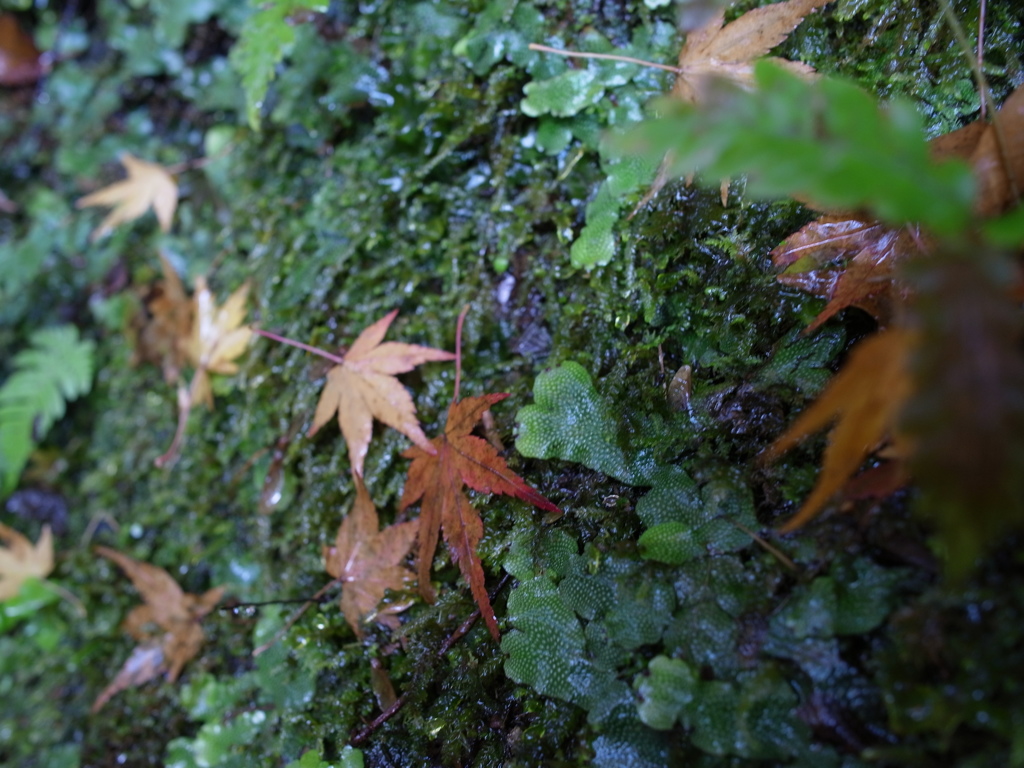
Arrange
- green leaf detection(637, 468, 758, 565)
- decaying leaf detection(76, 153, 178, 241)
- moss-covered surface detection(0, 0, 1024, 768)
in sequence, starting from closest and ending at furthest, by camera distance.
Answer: moss-covered surface detection(0, 0, 1024, 768) < green leaf detection(637, 468, 758, 565) < decaying leaf detection(76, 153, 178, 241)

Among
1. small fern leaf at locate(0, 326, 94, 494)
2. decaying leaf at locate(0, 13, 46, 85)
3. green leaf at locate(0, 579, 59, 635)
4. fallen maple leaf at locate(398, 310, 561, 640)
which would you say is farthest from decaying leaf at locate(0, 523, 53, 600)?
decaying leaf at locate(0, 13, 46, 85)

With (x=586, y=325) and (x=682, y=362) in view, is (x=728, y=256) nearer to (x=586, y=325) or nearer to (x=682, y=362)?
(x=682, y=362)

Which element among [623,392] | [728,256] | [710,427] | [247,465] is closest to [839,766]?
[710,427]

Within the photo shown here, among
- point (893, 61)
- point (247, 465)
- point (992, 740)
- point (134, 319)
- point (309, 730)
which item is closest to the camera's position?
point (992, 740)

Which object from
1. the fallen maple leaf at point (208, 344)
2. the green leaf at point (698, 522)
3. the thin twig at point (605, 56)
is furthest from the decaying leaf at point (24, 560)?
the thin twig at point (605, 56)

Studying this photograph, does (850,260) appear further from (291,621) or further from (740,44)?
(291,621)

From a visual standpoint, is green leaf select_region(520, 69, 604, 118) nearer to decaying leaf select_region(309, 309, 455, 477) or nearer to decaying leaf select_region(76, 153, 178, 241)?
decaying leaf select_region(309, 309, 455, 477)

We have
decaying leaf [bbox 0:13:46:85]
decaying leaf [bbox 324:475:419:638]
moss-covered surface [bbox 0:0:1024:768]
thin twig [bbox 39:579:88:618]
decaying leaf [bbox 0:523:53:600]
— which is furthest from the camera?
decaying leaf [bbox 0:13:46:85]
